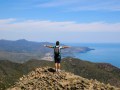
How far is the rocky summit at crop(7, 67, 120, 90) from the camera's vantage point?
104ft

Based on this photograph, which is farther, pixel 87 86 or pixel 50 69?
pixel 50 69

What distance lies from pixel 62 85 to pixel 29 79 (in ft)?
15.3

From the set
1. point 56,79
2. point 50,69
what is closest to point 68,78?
point 56,79

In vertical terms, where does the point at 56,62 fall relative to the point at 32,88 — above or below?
above

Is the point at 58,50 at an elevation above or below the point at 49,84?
above

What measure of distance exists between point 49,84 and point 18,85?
379 cm

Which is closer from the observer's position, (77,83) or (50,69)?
(77,83)

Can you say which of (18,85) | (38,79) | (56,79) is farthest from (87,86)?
(18,85)

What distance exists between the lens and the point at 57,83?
3256cm

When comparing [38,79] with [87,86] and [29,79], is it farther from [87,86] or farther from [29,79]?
[87,86]

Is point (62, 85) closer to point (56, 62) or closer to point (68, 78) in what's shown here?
point (68, 78)

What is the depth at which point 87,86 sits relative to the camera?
1243 inches

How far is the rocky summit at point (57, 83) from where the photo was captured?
31734mm

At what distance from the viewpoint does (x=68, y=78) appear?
109 feet
